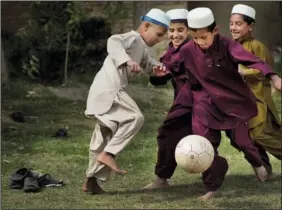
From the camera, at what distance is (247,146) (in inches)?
235

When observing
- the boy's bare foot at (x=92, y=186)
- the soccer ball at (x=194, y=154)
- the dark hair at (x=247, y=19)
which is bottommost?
the boy's bare foot at (x=92, y=186)

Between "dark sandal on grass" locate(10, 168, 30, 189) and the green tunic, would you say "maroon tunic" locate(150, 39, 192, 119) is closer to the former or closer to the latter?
the green tunic

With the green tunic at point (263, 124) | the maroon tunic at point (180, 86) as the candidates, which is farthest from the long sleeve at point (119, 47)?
the green tunic at point (263, 124)

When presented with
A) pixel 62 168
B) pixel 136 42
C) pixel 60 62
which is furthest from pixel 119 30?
pixel 136 42

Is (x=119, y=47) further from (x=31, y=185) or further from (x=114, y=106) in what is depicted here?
(x=31, y=185)

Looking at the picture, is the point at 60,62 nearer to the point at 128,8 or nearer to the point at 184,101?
the point at 128,8

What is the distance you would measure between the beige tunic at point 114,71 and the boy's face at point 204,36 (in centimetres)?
52

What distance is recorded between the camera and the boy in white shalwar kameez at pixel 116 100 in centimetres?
529

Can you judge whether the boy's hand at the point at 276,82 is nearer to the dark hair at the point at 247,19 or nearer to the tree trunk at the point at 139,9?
the dark hair at the point at 247,19

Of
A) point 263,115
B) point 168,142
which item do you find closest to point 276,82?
point 168,142

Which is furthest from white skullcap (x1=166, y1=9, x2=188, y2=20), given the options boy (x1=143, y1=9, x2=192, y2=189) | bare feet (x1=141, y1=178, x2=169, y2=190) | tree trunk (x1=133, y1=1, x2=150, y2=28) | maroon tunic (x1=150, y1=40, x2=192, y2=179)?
tree trunk (x1=133, y1=1, x2=150, y2=28)

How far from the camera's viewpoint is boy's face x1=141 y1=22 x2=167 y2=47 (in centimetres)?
549

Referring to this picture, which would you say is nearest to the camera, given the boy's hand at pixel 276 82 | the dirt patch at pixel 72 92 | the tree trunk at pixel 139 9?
the boy's hand at pixel 276 82

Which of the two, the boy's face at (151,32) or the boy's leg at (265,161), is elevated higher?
the boy's face at (151,32)
